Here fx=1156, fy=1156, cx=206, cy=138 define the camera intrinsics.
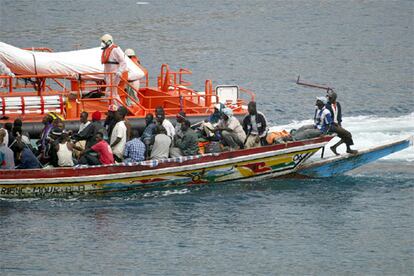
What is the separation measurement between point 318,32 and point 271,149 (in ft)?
98.1

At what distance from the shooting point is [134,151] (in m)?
25.7

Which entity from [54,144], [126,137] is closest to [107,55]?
[126,137]

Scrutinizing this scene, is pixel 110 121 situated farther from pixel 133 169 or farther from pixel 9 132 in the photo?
pixel 9 132

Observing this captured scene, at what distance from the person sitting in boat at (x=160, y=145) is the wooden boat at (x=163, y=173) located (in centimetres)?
20

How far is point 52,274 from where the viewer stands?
22031mm

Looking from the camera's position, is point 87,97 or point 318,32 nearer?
point 87,97

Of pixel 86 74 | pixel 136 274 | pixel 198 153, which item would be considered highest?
pixel 86 74

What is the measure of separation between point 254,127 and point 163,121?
214 centimetres

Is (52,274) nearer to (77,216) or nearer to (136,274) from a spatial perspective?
(136,274)

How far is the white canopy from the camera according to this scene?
2788cm

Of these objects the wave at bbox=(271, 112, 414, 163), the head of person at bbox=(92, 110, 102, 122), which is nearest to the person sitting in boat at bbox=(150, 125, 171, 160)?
the head of person at bbox=(92, 110, 102, 122)

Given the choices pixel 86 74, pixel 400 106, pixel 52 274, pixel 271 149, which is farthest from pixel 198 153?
pixel 400 106

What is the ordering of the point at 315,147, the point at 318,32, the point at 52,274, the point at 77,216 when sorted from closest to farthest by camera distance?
1. the point at 52,274
2. the point at 77,216
3. the point at 315,147
4. the point at 318,32

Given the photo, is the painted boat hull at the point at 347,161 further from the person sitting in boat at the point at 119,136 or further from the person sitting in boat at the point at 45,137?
the person sitting in boat at the point at 45,137
